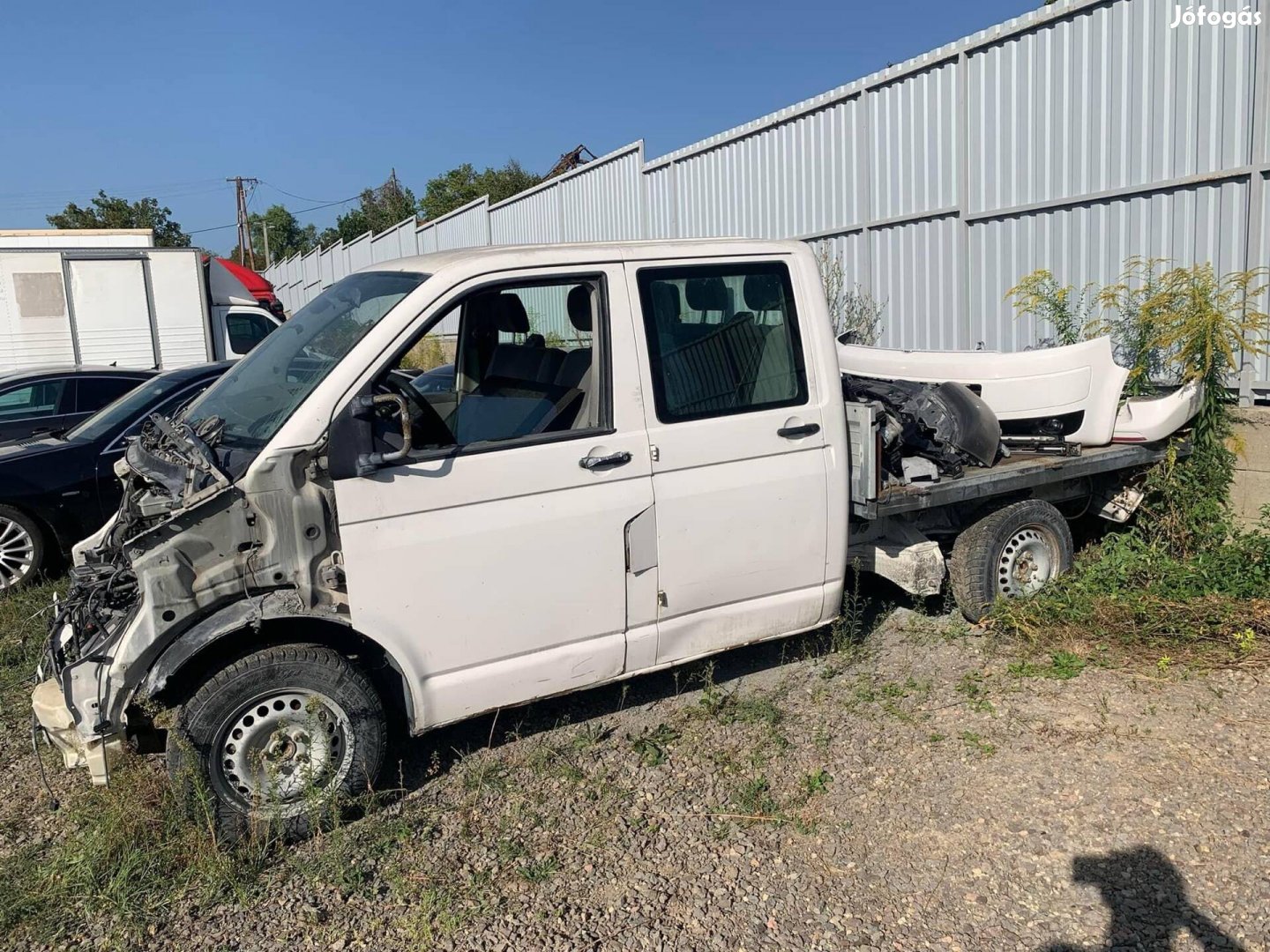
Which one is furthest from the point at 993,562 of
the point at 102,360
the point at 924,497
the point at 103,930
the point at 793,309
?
the point at 102,360

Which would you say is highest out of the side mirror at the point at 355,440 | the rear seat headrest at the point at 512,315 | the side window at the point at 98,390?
the rear seat headrest at the point at 512,315

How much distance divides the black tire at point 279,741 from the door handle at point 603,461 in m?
1.23

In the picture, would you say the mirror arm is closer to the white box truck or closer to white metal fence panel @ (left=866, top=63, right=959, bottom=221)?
white metal fence panel @ (left=866, top=63, right=959, bottom=221)

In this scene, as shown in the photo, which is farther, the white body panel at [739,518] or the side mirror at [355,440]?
the white body panel at [739,518]

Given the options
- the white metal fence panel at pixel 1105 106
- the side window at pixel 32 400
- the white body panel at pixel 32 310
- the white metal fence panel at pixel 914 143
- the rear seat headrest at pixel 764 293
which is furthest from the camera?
the white body panel at pixel 32 310

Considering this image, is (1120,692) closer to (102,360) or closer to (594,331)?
(594,331)

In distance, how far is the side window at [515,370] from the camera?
14.1ft

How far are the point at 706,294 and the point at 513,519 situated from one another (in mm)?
1417

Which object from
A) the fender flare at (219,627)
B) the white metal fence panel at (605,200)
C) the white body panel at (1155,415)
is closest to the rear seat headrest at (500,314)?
the fender flare at (219,627)

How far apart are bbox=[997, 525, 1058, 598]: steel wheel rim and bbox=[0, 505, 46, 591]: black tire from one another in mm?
6515

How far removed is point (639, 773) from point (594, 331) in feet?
6.29

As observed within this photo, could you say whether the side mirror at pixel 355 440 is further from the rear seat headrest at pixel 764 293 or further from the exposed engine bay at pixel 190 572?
the rear seat headrest at pixel 764 293

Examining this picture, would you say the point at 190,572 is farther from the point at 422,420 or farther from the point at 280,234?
the point at 280,234

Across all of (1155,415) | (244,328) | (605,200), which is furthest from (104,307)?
(1155,415)
